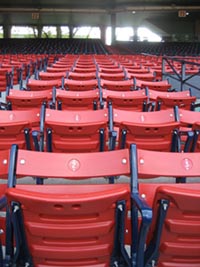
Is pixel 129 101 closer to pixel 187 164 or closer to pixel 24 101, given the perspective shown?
pixel 24 101

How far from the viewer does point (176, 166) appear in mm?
1827

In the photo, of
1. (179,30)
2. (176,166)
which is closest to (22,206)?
(176,166)

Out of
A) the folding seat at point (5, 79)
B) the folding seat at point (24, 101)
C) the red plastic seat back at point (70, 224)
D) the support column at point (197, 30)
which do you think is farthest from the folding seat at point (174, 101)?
the support column at point (197, 30)

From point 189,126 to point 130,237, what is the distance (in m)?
1.68

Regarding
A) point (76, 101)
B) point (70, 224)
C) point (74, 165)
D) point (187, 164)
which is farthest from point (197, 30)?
point (70, 224)

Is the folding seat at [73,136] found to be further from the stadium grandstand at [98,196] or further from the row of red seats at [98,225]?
the row of red seats at [98,225]

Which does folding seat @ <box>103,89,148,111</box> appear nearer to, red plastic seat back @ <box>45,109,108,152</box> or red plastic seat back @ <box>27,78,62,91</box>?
red plastic seat back @ <box>45,109,108,152</box>

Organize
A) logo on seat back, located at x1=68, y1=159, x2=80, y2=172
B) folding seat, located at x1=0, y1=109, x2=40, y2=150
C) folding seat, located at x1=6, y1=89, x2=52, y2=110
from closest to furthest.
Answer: logo on seat back, located at x1=68, y1=159, x2=80, y2=172 < folding seat, located at x1=0, y1=109, x2=40, y2=150 < folding seat, located at x1=6, y1=89, x2=52, y2=110

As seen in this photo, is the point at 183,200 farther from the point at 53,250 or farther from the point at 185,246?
the point at 53,250

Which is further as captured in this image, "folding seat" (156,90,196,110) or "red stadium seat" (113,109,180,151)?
"folding seat" (156,90,196,110)

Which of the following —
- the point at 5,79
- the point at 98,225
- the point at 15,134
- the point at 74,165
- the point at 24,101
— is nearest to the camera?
the point at 98,225

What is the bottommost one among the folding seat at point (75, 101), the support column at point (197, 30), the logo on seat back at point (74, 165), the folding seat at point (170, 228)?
the folding seat at point (170, 228)

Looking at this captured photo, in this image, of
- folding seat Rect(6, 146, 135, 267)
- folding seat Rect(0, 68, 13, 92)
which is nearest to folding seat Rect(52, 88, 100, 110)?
folding seat Rect(6, 146, 135, 267)

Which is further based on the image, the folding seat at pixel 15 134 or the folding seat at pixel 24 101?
the folding seat at pixel 24 101
